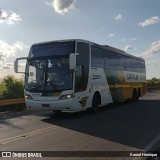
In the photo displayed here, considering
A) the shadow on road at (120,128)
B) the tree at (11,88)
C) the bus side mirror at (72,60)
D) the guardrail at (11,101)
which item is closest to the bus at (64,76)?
the bus side mirror at (72,60)

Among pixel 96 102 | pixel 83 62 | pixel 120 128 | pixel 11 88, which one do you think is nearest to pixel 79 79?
pixel 83 62

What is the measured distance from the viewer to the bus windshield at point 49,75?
16031 millimetres

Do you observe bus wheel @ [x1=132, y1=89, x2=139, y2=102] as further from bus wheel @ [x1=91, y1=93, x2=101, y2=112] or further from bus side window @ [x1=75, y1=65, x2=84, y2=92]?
bus side window @ [x1=75, y1=65, x2=84, y2=92]

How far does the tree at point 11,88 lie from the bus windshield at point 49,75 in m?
7.03

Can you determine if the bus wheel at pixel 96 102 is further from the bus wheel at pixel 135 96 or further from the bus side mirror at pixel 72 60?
the bus wheel at pixel 135 96

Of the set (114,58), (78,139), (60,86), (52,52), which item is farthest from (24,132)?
(114,58)

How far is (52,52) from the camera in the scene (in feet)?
54.4

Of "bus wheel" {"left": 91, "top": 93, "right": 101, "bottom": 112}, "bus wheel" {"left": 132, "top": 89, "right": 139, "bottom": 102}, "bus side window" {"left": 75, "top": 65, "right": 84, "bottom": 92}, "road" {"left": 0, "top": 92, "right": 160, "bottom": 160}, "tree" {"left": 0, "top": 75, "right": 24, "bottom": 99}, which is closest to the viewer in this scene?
"road" {"left": 0, "top": 92, "right": 160, "bottom": 160}

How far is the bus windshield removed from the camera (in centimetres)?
1603

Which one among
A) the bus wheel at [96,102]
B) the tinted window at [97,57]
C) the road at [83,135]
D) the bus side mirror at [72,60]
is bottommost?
the road at [83,135]

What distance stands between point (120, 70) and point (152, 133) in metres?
12.6

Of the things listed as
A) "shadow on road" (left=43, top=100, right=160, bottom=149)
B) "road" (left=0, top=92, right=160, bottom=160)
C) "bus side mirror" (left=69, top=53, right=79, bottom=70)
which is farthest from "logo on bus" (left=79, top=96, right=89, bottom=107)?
"bus side mirror" (left=69, top=53, right=79, bottom=70)

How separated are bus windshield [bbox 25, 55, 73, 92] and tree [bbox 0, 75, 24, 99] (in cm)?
703

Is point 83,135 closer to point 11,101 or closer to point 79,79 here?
point 79,79
